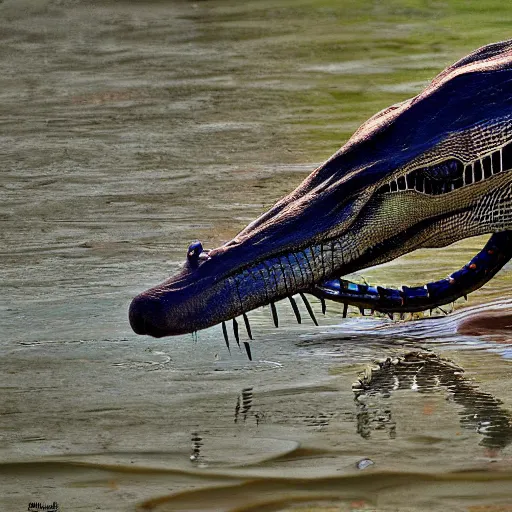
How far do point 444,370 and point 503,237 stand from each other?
2.02 feet

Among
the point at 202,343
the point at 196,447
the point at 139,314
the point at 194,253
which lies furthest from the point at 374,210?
the point at 202,343

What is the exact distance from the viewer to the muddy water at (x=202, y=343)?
516cm

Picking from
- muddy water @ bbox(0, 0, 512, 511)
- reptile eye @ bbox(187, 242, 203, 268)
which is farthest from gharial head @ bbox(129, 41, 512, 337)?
muddy water @ bbox(0, 0, 512, 511)

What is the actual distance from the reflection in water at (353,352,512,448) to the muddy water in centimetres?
1

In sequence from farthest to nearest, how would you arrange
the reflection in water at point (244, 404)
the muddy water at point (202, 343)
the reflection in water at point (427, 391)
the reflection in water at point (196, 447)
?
the reflection in water at point (244, 404), the reflection in water at point (427, 391), the reflection in water at point (196, 447), the muddy water at point (202, 343)

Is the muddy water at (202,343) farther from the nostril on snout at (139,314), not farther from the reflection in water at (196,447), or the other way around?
the nostril on snout at (139,314)

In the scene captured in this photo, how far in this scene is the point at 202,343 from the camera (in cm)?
675

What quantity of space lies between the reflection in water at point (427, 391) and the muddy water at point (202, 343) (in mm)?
15

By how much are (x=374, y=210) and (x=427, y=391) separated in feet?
2.67

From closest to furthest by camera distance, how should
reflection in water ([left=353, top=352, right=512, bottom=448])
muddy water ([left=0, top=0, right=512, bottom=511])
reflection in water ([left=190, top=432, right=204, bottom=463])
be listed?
muddy water ([left=0, top=0, right=512, bottom=511]) → reflection in water ([left=190, top=432, right=204, bottom=463]) → reflection in water ([left=353, top=352, right=512, bottom=448])

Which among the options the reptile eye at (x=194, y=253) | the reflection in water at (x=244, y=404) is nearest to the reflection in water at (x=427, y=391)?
the reflection in water at (x=244, y=404)

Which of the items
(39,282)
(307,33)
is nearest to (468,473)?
(39,282)

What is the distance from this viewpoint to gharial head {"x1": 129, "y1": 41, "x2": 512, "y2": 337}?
221 inches

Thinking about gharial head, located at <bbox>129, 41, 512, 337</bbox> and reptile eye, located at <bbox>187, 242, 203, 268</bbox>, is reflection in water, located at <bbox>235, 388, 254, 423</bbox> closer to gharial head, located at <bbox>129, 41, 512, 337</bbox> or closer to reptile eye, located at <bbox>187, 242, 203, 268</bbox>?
gharial head, located at <bbox>129, 41, 512, 337</bbox>
